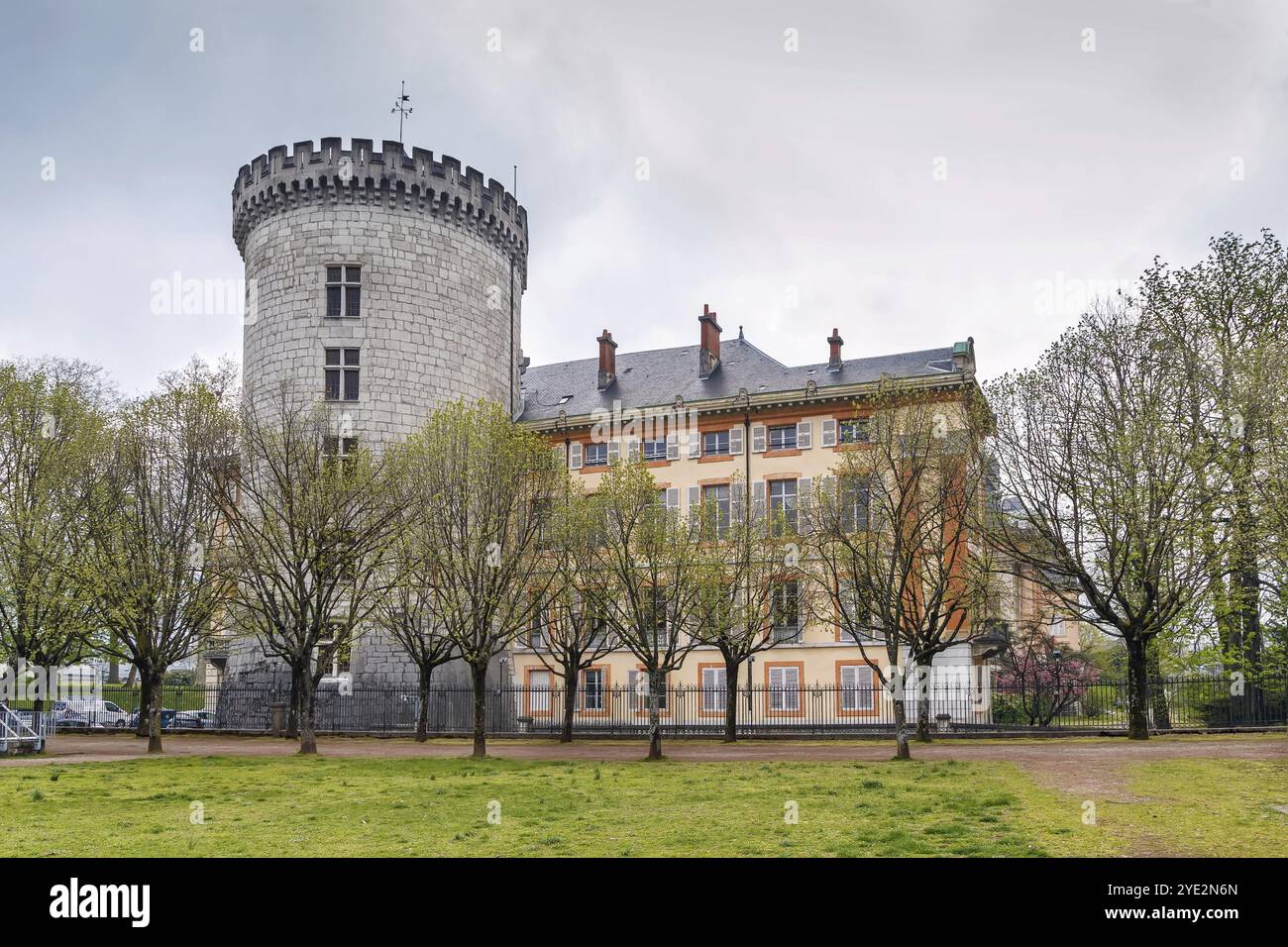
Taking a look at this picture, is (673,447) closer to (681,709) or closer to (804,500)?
(681,709)

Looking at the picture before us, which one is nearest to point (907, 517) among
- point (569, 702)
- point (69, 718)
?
point (569, 702)

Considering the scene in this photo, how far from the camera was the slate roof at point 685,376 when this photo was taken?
5128cm

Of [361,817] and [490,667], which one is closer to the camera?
[361,817]

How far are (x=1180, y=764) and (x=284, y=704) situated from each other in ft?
102

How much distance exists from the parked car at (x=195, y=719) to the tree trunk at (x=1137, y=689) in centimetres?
3374

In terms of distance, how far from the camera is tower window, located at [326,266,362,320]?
47.8m

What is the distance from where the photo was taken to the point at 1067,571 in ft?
107

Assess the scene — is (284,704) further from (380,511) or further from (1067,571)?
(1067,571)

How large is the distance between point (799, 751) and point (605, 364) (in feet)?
96.9

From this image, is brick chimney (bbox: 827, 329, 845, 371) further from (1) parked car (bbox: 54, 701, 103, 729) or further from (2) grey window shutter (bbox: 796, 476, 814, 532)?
(1) parked car (bbox: 54, 701, 103, 729)

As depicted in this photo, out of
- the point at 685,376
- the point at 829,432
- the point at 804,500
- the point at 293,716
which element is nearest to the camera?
the point at 804,500

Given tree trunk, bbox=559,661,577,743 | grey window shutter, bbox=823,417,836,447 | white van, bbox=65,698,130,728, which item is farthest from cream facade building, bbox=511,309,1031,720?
white van, bbox=65,698,130,728

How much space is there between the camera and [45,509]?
3534cm
